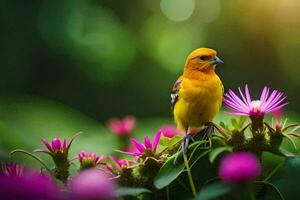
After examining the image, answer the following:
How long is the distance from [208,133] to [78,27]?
4.31 m

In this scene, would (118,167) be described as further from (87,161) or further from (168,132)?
(168,132)

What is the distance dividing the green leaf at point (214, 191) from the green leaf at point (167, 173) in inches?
3.0

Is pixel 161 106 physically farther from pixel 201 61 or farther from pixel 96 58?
pixel 201 61

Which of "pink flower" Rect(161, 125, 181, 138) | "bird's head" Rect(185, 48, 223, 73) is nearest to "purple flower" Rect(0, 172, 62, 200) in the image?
"pink flower" Rect(161, 125, 181, 138)

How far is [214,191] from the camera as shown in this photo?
82 centimetres

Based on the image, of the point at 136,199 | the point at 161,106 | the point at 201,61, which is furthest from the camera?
the point at 161,106

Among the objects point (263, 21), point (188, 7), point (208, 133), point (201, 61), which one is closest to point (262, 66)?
point (263, 21)

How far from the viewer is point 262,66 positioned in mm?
5027

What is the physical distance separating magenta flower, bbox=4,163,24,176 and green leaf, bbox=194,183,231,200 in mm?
274

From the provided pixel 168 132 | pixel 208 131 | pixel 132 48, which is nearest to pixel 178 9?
pixel 132 48

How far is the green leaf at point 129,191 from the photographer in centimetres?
86

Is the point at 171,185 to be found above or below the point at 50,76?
below

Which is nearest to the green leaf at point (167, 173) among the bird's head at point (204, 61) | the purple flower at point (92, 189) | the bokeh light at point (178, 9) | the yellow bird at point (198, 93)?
the purple flower at point (92, 189)

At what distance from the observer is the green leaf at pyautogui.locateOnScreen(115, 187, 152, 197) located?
0.86 meters
